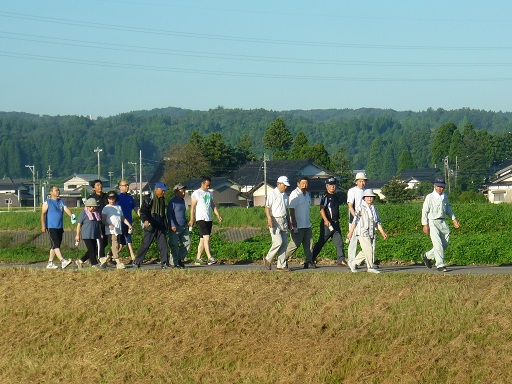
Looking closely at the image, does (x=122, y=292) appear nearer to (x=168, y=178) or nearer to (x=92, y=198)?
(x=92, y=198)

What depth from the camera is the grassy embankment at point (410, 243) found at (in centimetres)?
1991

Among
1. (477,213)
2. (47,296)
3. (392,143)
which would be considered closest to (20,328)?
(47,296)

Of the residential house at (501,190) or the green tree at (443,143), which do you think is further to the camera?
the green tree at (443,143)

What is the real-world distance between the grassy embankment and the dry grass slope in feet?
15.2

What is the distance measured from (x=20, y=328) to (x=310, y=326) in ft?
16.0

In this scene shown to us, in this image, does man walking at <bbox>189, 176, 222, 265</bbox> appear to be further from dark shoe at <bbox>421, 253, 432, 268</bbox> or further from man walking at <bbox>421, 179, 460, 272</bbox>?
man walking at <bbox>421, 179, 460, 272</bbox>

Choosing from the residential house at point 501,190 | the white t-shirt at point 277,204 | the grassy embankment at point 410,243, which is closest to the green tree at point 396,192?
the residential house at point 501,190

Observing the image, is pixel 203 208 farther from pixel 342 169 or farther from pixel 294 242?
pixel 342 169

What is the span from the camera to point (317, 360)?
494 inches

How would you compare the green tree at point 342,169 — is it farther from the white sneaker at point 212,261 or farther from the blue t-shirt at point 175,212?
the blue t-shirt at point 175,212

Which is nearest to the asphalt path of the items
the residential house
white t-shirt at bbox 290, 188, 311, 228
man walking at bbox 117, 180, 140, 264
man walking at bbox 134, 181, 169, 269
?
man walking at bbox 134, 181, 169, 269

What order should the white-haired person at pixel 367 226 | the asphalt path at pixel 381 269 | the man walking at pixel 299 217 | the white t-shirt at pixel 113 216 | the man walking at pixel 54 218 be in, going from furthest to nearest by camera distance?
the white t-shirt at pixel 113 216, the man walking at pixel 54 218, the man walking at pixel 299 217, the asphalt path at pixel 381 269, the white-haired person at pixel 367 226

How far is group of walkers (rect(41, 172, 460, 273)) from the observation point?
1714 centimetres

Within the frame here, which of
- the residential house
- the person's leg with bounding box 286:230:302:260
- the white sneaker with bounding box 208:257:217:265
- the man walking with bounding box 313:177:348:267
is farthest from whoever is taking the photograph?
the residential house
